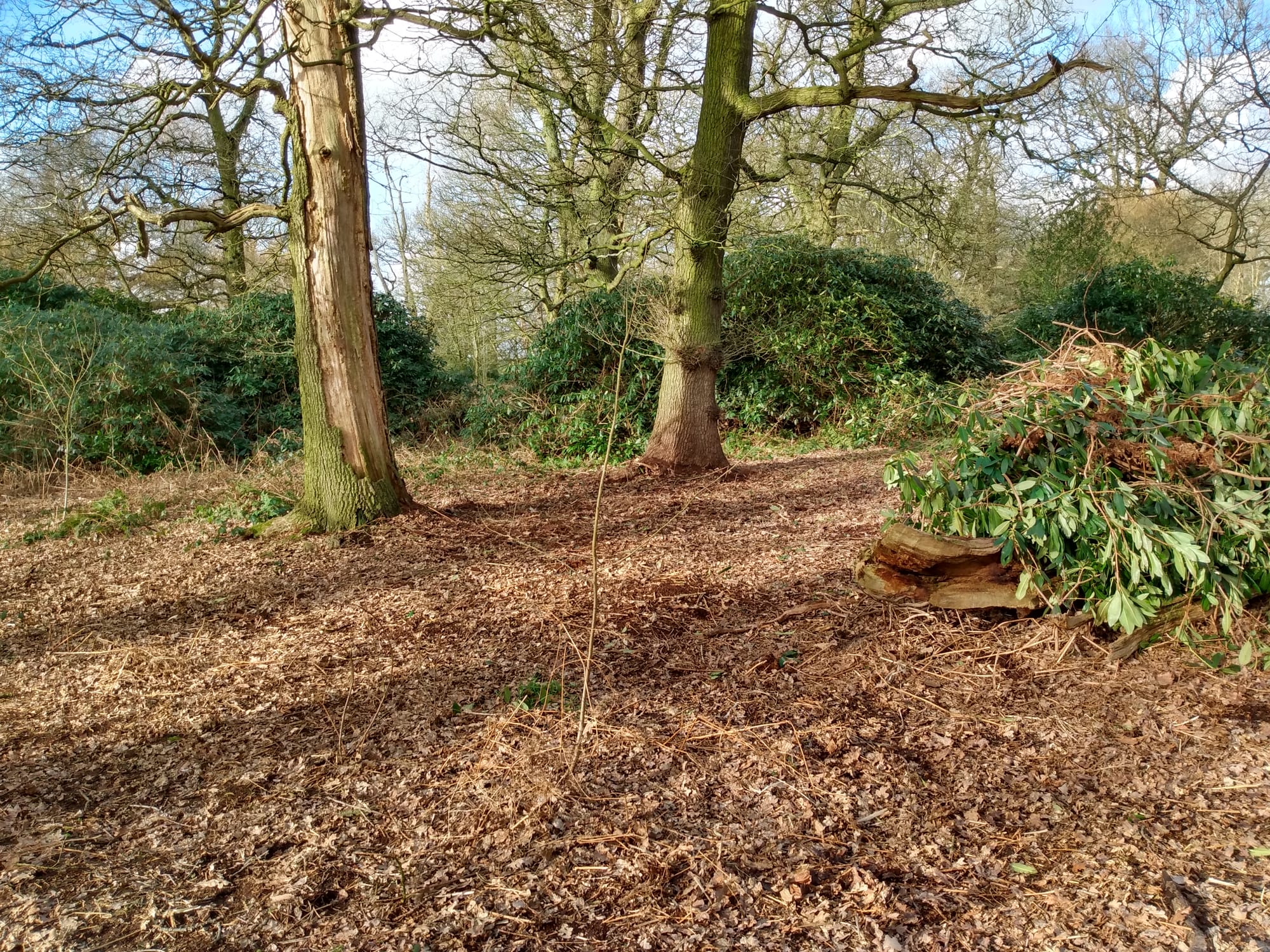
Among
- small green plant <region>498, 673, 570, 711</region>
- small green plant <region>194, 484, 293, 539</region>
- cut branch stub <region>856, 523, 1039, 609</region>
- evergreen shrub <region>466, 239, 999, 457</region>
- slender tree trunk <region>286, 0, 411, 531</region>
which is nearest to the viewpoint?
small green plant <region>498, 673, 570, 711</region>

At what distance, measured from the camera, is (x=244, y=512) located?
618cm

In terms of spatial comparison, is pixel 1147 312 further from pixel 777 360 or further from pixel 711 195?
pixel 711 195

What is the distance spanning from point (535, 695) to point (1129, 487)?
261 centimetres

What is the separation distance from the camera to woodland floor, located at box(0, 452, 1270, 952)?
2080 millimetres

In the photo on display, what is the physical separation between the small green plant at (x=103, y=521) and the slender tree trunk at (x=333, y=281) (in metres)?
1.72

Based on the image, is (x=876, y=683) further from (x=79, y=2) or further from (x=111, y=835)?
(x=79, y=2)

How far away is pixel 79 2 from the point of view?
539cm

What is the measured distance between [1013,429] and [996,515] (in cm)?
39

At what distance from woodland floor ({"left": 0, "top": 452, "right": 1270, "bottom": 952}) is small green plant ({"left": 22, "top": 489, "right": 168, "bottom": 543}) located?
60.2 inches

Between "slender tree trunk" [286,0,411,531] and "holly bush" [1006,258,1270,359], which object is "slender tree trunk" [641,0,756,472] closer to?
"slender tree trunk" [286,0,411,531]

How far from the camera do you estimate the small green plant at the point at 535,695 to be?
10.4ft

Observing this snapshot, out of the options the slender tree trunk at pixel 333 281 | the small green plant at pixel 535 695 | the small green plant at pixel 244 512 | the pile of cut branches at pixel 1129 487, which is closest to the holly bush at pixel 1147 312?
the pile of cut branches at pixel 1129 487

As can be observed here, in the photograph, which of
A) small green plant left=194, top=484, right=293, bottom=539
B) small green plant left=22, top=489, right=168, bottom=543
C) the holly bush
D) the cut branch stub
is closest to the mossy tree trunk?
small green plant left=194, top=484, right=293, bottom=539

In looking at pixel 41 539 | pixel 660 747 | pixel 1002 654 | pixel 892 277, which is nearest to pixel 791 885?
pixel 660 747
